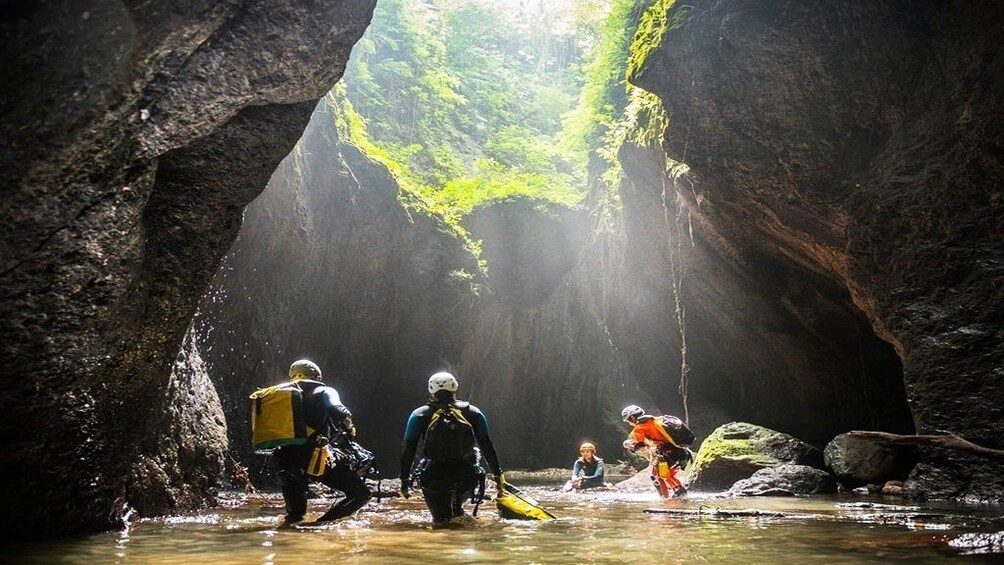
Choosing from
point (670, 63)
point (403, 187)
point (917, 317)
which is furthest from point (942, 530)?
point (403, 187)

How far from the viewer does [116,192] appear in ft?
16.5

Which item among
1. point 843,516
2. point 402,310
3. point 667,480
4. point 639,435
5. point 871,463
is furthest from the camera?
point 402,310

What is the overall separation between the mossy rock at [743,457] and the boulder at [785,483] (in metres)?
1.00

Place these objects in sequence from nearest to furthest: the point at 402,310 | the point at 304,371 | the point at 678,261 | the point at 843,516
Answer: the point at 843,516 → the point at 304,371 → the point at 678,261 → the point at 402,310

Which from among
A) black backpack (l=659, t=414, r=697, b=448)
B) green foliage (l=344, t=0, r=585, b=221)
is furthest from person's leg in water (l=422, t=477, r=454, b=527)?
green foliage (l=344, t=0, r=585, b=221)

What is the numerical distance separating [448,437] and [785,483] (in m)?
6.05

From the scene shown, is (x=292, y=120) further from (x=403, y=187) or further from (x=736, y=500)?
(x=403, y=187)

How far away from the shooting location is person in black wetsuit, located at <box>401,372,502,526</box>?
6688 mm

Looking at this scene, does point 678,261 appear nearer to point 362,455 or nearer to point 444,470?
point 444,470

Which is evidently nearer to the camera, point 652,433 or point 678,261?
point 652,433

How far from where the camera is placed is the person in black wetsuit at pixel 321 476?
22.1 ft

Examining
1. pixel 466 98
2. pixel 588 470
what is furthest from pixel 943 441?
pixel 466 98

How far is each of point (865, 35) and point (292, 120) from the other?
25.1ft

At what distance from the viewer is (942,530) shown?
5160 mm
